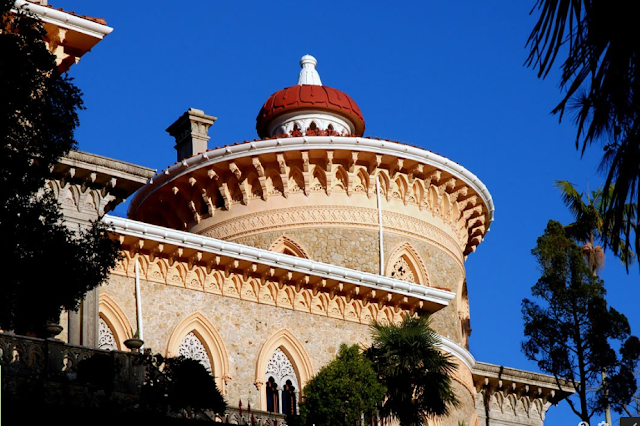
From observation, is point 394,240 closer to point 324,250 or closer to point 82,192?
point 324,250

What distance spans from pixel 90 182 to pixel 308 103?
13.1 m

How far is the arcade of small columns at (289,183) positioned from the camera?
30953mm

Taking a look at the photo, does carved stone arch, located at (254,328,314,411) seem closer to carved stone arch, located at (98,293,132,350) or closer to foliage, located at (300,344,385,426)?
carved stone arch, located at (98,293,132,350)

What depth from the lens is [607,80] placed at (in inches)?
318

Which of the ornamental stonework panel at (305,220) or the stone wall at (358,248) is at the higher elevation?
the ornamental stonework panel at (305,220)

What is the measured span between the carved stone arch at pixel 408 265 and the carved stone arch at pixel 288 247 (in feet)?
7.52

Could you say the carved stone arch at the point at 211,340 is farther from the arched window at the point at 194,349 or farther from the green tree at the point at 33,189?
the green tree at the point at 33,189

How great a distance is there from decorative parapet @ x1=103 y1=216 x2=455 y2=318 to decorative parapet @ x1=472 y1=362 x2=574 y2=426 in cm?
533

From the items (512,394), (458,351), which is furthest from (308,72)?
(512,394)

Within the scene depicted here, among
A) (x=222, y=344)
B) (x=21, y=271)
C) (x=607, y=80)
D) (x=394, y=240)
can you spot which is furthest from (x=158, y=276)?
(x=607, y=80)

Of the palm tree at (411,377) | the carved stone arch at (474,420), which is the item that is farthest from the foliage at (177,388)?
the carved stone arch at (474,420)

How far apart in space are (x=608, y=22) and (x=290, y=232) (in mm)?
22725

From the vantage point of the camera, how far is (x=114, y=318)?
944 inches

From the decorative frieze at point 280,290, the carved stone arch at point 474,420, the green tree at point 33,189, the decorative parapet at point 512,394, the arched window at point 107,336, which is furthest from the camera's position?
the decorative parapet at point 512,394
